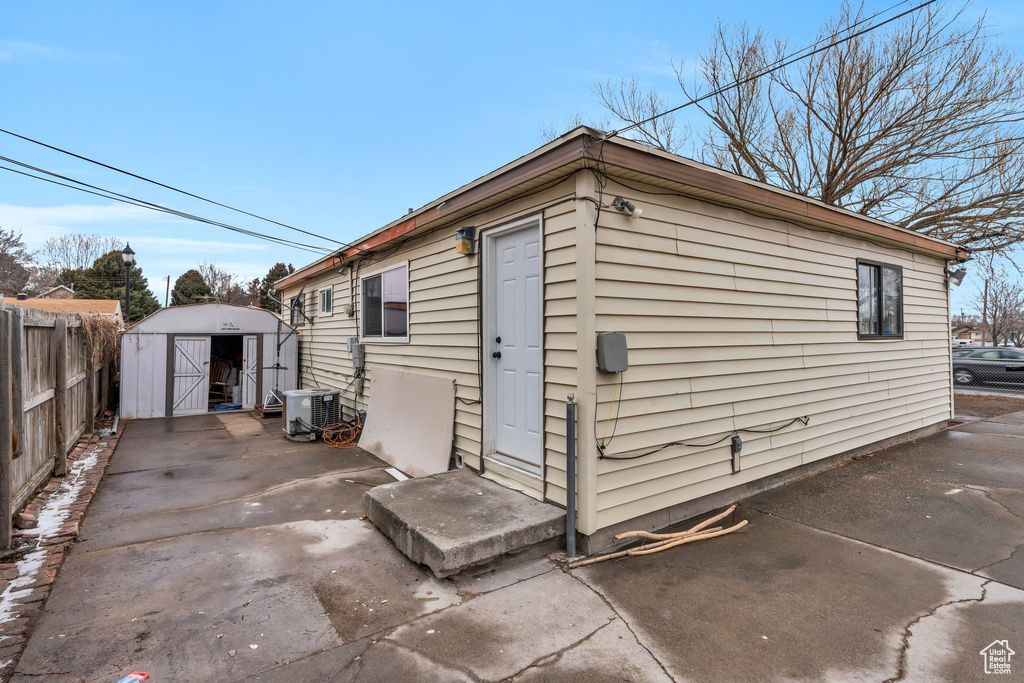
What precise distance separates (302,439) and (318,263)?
3.40 metres

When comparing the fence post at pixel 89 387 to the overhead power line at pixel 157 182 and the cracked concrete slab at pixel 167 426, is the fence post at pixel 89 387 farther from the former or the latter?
the overhead power line at pixel 157 182

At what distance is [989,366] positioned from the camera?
13539 mm

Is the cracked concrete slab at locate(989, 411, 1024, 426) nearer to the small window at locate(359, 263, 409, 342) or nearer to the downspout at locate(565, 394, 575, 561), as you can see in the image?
the downspout at locate(565, 394, 575, 561)

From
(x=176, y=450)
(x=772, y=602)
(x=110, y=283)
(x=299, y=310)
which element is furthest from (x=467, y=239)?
(x=110, y=283)

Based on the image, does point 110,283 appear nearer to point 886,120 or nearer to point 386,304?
point 386,304

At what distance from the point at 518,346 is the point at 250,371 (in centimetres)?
843

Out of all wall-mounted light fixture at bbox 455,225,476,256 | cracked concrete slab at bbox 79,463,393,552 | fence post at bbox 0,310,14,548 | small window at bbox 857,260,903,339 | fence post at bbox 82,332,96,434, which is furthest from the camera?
fence post at bbox 82,332,96,434

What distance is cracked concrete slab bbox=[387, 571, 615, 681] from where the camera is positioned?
2.20 meters

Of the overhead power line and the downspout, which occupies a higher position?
the overhead power line

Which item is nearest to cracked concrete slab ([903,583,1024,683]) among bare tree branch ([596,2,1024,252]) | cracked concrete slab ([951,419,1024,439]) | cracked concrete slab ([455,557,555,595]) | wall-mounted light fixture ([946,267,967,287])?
cracked concrete slab ([455,557,555,595])

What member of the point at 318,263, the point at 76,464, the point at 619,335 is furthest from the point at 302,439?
the point at 619,335

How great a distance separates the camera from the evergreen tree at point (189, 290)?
2997 cm

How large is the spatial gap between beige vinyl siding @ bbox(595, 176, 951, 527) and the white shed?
9.08 metres
